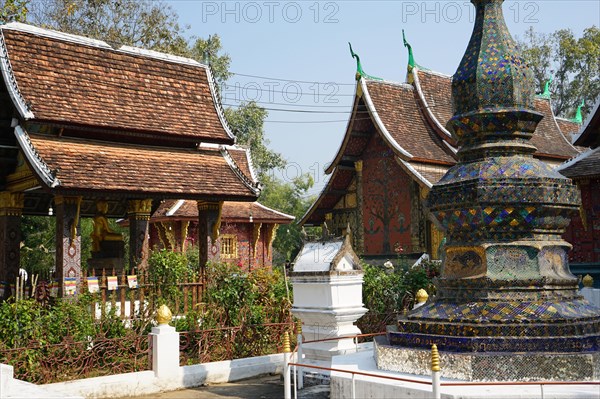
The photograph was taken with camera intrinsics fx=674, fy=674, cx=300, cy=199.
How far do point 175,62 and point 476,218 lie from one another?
33.9ft

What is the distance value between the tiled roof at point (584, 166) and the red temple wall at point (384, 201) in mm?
5677

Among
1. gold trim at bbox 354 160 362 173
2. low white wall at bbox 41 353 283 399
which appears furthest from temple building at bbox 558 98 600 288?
low white wall at bbox 41 353 283 399

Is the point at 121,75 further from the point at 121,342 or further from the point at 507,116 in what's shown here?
the point at 507,116

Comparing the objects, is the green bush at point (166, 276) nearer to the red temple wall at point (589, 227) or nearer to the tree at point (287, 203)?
the red temple wall at point (589, 227)

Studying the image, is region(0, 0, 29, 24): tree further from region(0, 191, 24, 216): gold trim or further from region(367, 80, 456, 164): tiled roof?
region(367, 80, 456, 164): tiled roof

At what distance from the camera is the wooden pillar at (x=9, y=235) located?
14055mm

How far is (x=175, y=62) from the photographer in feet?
52.0

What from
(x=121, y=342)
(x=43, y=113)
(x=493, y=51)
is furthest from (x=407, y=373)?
(x=43, y=113)

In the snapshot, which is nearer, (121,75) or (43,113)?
(43,113)

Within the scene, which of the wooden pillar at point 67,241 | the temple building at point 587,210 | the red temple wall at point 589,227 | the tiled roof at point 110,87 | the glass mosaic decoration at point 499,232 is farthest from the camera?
the red temple wall at point 589,227

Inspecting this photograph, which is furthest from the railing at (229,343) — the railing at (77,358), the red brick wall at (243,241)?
the red brick wall at (243,241)

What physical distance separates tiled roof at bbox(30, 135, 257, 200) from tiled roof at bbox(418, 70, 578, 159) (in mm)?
10053

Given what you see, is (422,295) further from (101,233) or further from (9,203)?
(9,203)

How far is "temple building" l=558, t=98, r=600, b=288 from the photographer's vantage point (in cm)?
1659
